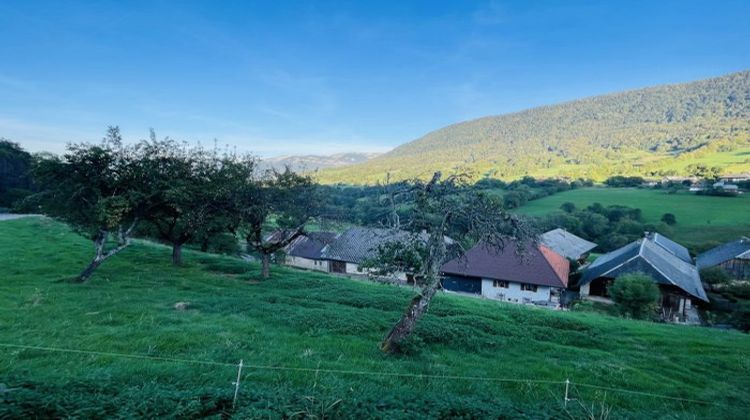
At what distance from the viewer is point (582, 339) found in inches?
543

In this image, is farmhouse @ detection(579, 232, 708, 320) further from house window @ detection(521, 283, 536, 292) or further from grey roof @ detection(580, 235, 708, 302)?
house window @ detection(521, 283, 536, 292)

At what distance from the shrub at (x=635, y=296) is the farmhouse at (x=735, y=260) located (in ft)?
78.7

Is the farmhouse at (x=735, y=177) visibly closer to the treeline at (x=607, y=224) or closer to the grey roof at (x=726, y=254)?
the treeline at (x=607, y=224)

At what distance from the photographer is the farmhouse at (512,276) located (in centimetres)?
3297

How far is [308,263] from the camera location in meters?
49.2

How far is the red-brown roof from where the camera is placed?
32875 mm

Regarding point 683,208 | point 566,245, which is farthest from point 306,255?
point 683,208

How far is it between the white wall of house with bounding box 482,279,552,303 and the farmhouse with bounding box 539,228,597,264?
20038mm

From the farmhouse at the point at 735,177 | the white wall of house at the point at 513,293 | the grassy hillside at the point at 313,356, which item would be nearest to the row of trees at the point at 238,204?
the grassy hillside at the point at 313,356

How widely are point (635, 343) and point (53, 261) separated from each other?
98.0 feet

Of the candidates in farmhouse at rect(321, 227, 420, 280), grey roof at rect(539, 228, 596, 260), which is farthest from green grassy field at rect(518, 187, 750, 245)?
farmhouse at rect(321, 227, 420, 280)

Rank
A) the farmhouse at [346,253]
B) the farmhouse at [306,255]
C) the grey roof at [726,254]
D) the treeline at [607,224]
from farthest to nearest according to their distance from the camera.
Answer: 1. the treeline at [607,224]
2. the farmhouse at [306,255]
3. the farmhouse at [346,253]
4. the grey roof at [726,254]

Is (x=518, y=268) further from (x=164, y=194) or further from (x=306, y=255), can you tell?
(x=164, y=194)

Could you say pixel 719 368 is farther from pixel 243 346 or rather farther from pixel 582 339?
pixel 243 346
